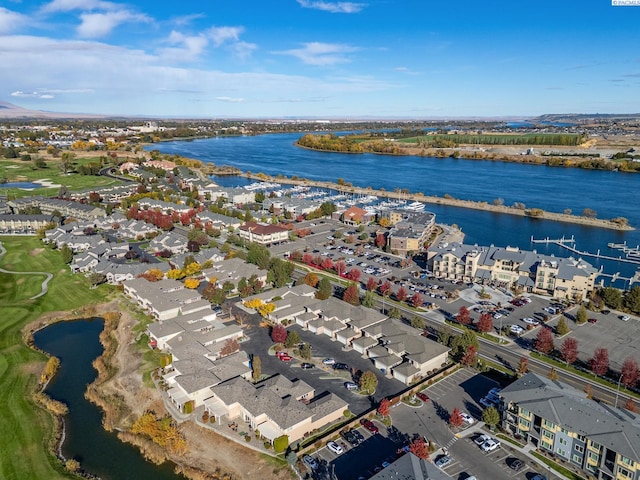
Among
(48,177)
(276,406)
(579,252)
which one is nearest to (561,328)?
(276,406)

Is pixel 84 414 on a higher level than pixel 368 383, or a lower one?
lower

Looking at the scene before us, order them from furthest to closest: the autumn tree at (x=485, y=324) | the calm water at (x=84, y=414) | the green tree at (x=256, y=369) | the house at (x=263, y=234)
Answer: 1. the house at (x=263, y=234)
2. the autumn tree at (x=485, y=324)
3. the green tree at (x=256, y=369)
4. the calm water at (x=84, y=414)

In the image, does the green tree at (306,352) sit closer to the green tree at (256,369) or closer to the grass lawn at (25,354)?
the green tree at (256,369)

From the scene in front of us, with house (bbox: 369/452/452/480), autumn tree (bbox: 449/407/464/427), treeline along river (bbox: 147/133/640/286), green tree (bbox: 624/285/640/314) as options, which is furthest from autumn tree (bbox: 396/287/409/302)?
treeline along river (bbox: 147/133/640/286)

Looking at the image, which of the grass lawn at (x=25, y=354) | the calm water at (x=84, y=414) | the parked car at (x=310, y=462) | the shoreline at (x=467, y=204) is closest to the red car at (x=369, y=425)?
the parked car at (x=310, y=462)

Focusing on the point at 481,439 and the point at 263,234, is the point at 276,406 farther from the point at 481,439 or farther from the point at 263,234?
the point at 263,234

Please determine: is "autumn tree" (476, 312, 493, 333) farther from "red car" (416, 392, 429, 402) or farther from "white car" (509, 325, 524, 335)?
"red car" (416, 392, 429, 402)
